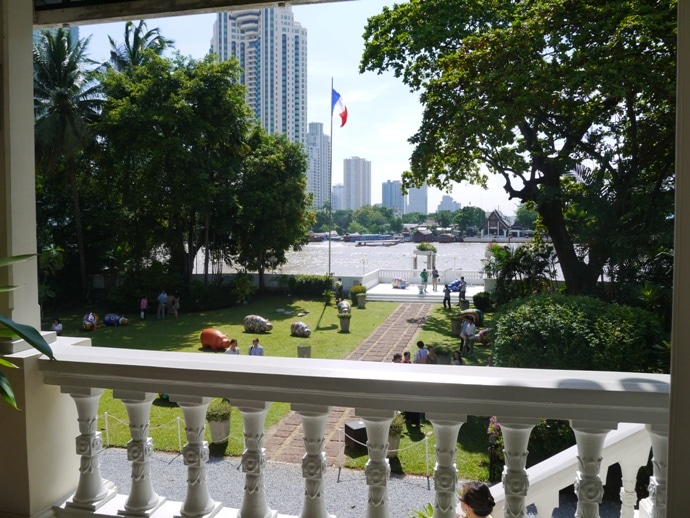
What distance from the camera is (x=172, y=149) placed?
71.8 ft

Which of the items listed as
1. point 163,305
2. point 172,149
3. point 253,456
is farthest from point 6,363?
point 172,149

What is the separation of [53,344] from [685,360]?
1558 mm

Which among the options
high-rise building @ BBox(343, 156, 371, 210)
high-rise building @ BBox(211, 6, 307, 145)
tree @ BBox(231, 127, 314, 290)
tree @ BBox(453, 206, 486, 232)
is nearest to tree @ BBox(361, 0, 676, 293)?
A: tree @ BBox(231, 127, 314, 290)

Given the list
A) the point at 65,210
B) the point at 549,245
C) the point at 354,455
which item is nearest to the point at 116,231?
the point at 65,210

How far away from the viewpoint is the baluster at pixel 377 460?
1.21 metres

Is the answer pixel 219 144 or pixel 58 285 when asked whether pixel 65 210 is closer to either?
pixel 58 285

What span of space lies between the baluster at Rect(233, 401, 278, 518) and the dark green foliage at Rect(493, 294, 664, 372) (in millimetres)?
7075

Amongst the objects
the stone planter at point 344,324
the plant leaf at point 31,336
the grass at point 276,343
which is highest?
the plant leaf at point 31,336

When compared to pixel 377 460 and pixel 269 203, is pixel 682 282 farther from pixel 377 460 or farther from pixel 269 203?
pixel 269 203

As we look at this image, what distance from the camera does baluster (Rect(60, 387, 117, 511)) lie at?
1.42m

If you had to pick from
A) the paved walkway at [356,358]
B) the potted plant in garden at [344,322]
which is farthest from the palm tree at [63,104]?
the paved walkway at [356,358]

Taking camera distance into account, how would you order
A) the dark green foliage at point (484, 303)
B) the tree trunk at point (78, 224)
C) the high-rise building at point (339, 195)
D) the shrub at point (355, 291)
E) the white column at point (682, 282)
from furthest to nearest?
the high-rise building at point (339, 195) → the shrub at point (355, 291) → the tree trunk at point (78, 224) → the dark green foliage at point (484, 303) → the white column at point (682, 282)

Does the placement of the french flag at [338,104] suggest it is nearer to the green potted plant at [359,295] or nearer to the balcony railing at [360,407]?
the green potted plant at [359,295]

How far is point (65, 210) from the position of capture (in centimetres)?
2534
